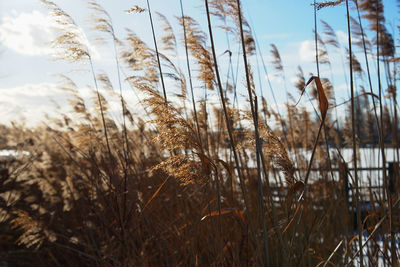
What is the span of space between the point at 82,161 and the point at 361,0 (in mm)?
3474

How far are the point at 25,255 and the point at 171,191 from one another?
147 cm

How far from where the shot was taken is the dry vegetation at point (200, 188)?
1.51m

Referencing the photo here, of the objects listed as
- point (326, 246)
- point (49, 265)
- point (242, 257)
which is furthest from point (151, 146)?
point (326, 246)

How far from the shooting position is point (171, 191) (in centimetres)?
325

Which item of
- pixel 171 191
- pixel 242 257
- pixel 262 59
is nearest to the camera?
pixel 242 257

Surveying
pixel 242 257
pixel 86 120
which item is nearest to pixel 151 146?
pixel 86 120

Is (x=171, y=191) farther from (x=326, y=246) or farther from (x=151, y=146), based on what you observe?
(x=326, y=246)

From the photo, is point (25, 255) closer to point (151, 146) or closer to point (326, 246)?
point (151, 146)

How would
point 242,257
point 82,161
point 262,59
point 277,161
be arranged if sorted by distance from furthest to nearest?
point 82,161, point 262,59, point 242,257, point 277,161

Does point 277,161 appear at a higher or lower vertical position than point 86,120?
lower

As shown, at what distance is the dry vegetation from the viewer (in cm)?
151

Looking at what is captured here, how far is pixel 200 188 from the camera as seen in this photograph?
94.7 inches

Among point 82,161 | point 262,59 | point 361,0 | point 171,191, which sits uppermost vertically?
point 361,0

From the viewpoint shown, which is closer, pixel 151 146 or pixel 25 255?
pixel 25 255
